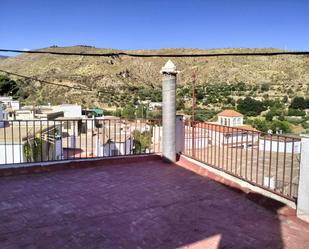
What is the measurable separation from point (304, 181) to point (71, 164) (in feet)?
11.5

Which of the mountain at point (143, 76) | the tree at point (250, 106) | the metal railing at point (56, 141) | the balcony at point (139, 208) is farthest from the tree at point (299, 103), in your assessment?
the balcony at point (139, 208)

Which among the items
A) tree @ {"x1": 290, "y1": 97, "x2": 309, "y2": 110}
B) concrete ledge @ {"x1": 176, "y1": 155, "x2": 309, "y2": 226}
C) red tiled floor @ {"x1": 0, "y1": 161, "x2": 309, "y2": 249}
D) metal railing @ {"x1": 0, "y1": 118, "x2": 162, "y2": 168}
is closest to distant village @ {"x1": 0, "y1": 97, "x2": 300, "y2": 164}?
metal railing @ {"x1": 0, "y1": 118, "x2": 162, "y2": 168}

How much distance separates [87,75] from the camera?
50219 mm

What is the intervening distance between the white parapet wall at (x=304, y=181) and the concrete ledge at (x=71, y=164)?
2.96 m

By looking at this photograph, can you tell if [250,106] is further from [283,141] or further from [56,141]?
[283,141]

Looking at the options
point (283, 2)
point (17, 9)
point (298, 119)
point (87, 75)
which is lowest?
point (298, 119)

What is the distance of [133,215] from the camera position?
10.6ft

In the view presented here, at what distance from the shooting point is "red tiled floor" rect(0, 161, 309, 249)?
105 inches

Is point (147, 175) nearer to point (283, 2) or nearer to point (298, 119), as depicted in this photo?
point (298, 119)

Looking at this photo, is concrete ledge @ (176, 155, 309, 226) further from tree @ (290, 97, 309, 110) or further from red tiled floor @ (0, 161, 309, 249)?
tree @ (290, 97, 309, 110)

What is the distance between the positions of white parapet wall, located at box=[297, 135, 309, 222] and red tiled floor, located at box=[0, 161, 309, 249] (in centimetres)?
17

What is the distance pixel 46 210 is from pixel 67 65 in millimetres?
55885

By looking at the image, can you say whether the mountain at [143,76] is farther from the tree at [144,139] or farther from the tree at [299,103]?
the tree at [144,139]

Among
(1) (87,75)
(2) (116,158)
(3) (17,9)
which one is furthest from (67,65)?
(2) (116,158)
